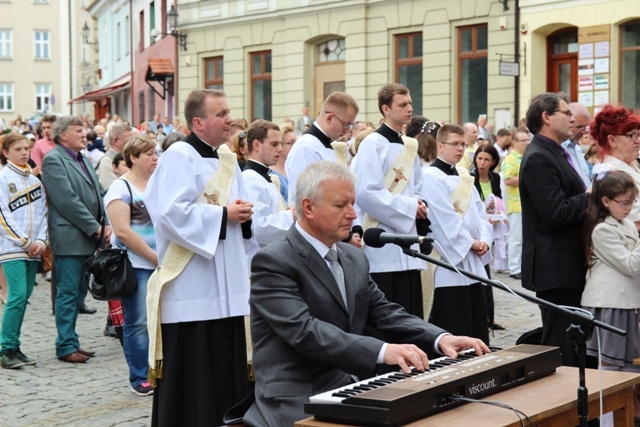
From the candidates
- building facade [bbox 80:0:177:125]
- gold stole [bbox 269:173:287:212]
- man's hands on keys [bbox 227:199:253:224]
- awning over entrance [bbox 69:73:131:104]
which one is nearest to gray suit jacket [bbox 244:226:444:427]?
man's hands on keys [bbox 227:199:253:224]

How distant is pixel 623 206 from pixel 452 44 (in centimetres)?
1878

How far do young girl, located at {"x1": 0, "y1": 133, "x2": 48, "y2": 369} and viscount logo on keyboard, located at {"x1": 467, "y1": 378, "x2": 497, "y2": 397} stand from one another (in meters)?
5.89

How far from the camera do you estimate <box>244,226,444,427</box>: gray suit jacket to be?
4.50 meters

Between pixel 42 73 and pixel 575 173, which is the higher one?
pixel 42 73

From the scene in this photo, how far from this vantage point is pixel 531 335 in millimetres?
7312

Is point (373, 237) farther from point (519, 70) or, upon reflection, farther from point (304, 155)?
point (519, 70)

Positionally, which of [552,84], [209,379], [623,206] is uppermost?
[552,84]

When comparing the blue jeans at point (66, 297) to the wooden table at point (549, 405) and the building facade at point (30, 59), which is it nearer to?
the wooden table at point (549, 405)

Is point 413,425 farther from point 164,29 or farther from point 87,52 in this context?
point 87,52

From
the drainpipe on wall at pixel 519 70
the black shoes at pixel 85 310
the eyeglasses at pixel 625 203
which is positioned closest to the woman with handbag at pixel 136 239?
the eyeglasses at pixel 625 203

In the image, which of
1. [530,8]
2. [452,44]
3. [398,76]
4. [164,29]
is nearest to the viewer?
[530,8]

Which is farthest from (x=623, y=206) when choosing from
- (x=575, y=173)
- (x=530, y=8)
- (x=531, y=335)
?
(x=530, y=8)

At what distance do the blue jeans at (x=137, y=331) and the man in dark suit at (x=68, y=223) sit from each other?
4.18 feet

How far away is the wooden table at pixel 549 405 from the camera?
12.7 ft
